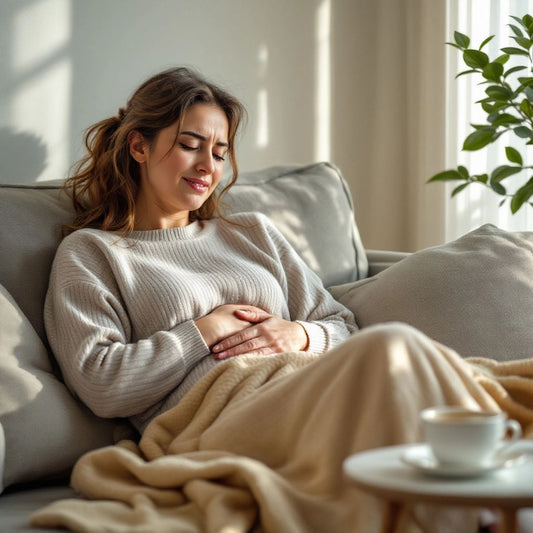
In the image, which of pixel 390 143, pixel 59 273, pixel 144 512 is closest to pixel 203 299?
pixel 59 273

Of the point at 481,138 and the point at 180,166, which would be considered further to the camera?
the point at 180,166

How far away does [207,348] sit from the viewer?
185 cm

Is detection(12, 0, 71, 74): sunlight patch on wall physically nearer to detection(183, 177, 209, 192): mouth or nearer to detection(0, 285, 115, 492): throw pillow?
detection(183, 177, 209, 192): mouth

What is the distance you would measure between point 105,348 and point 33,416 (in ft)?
0.67

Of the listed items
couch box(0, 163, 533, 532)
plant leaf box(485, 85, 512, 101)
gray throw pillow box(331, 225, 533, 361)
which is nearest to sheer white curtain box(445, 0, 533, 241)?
couch box(0, 163, 533, 532)

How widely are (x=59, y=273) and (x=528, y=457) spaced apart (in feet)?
3.63

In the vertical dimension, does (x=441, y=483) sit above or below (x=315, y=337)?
above

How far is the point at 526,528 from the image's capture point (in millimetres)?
1228

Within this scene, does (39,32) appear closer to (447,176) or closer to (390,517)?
(447,176)

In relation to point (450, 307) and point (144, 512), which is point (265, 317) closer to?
point (450, 307)

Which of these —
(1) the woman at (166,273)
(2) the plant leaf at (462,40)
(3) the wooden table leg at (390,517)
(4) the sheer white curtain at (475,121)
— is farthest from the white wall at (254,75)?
(3) the wooden table leg at (390,517)

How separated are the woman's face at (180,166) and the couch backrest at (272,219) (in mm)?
187

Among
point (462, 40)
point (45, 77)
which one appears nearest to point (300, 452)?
point (462, 40)

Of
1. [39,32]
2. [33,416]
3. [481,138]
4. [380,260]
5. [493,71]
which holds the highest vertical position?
[39,32]
